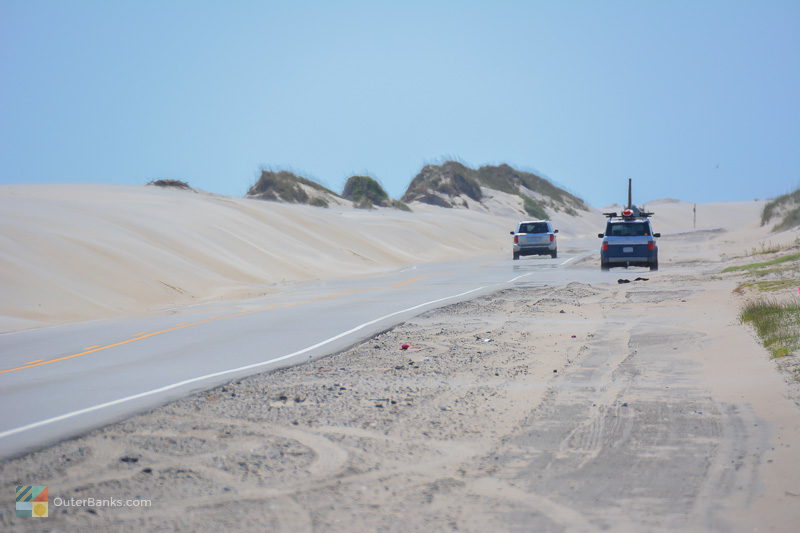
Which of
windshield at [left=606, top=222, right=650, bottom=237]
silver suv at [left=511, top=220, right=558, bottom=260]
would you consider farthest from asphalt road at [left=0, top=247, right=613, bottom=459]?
A: silver suv at [left=511, top=220, right=558, bottom=260]

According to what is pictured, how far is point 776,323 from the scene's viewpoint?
504 inches

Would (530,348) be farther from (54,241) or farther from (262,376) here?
(54,241)

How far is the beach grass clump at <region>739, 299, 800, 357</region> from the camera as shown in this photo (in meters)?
11.3

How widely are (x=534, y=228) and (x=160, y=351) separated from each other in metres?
32.7

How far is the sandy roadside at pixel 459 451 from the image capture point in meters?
5.46

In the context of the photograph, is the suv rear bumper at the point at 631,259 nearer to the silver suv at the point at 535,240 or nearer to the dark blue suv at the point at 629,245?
the dark blue suv at the point at 629,245

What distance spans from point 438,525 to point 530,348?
7880mm

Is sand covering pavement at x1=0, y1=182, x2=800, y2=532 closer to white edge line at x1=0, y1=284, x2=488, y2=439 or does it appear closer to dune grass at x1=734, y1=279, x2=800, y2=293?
white edge line at x1=0, y1=284, x2=488, y2=439

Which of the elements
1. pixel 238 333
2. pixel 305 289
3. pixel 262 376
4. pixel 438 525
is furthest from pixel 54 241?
pixel 438 525

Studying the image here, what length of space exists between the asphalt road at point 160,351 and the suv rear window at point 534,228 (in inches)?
763

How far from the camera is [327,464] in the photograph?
660 centimetres

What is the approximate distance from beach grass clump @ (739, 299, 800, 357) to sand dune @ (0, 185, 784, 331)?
14.8 m

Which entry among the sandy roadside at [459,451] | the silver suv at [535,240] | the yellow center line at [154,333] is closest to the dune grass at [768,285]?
the sandy roadside at [459,451]

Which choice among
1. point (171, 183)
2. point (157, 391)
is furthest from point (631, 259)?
point (171, 183)
